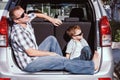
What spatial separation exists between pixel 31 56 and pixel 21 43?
187 millimetres

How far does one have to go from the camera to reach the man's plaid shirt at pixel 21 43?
4.27m

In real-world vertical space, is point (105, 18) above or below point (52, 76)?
above

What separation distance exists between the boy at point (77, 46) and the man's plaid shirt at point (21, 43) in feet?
1.65

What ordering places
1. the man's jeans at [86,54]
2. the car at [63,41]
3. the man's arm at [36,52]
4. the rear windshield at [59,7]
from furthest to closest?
the rear windshield at [59,7], the man's jeans at [86,54], the man's arm at [36,52], the car at [63,41]

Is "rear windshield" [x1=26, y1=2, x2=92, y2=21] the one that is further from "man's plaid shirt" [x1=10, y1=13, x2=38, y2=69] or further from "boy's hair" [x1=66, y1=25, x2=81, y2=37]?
"man's plaid shirt" [x1=10, y1=13, x2=38, y2=69]

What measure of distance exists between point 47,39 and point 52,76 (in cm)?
62

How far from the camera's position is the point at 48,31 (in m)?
4.76

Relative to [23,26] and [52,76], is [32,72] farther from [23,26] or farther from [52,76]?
[23,26]

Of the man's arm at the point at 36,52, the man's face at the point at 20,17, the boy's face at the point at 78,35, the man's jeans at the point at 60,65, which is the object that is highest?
the man's face at the point at 20,17

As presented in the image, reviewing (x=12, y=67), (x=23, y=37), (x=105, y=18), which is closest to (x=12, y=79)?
(x=12, y=67)

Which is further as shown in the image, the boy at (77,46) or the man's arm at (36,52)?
the boy at (77,46)

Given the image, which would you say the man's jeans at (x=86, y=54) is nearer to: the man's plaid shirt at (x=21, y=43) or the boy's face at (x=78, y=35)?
the boy's face at (x=78, y=35)

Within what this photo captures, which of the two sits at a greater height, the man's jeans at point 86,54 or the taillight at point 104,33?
the taillight at point 104,33

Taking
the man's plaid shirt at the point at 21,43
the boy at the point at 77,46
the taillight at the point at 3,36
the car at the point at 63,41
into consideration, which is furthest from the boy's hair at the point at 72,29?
the taillight at the point at 3,36
